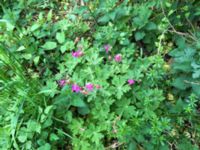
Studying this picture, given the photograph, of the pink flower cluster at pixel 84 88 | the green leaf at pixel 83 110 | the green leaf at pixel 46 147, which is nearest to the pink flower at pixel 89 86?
the pink flower cluster at pixel 84 88

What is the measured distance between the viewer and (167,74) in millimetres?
2355

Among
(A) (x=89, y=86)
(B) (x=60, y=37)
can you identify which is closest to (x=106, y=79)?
(A) (x=89, y=86)

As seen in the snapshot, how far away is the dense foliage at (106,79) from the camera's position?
219 cm

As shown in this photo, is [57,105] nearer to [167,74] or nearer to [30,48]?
[30,48]

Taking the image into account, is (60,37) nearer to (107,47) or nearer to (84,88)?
(107,47)

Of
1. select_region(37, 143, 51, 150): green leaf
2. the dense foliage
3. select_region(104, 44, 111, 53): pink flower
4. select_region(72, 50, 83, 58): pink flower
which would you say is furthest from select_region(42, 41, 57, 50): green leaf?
select_region(37, 143, 51, 150): green leaf

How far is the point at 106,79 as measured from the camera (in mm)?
2291

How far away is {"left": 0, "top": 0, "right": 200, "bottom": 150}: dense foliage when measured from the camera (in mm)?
2188

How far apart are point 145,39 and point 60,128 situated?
0.84m

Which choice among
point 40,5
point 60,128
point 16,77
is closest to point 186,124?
point 60,128

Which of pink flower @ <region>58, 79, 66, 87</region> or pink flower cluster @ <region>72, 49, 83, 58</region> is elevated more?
pink flower cluster @ <region>72, 49, 83, 58</region>

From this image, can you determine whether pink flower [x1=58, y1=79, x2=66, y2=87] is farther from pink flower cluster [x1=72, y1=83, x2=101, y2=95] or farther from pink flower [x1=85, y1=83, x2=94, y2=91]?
pink flower [x1=85, y1=83, x2=94, y2=91]

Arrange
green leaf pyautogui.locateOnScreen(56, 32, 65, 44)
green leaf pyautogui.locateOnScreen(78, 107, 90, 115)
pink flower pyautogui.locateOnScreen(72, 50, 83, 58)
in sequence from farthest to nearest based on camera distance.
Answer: green leaf pyautogui.locateOnScreen(56, 32, 65, 44)
pink flower pyautogui.locateOnScreen(72, 50, 83, 58)
green leaf pyautogui.locateOnScreen(78, 107, 90, 115)

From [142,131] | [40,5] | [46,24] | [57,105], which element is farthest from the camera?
[40,5]
